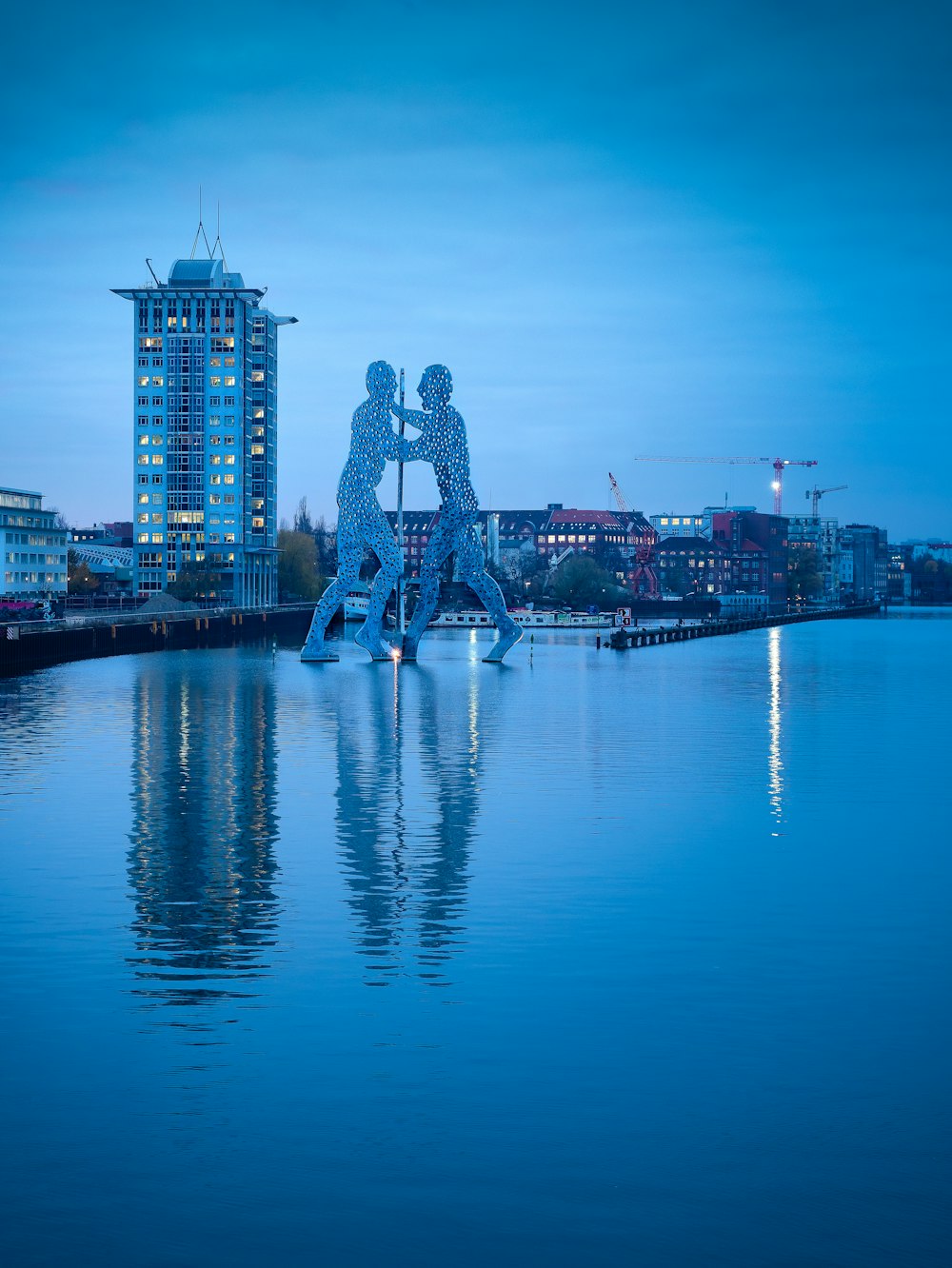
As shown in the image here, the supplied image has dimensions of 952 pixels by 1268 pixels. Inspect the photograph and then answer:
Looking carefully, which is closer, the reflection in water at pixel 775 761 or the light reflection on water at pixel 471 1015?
the light reflection on water at pixel 471 1015

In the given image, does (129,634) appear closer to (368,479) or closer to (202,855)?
(368,479)

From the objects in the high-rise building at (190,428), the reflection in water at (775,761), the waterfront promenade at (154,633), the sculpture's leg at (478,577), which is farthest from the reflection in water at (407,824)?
the high-rise building at (190,428)

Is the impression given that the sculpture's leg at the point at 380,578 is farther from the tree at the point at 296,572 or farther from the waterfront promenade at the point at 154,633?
the tree at the point at 296,572

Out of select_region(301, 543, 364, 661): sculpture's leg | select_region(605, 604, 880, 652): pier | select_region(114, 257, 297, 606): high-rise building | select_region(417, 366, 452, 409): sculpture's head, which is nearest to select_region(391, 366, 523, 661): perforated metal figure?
select_region(417, 366, 452, 409): sculpture's head

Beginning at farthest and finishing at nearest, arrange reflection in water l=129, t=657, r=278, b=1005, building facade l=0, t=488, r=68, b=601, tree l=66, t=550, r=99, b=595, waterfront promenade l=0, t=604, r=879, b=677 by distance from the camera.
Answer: tree l=66, t=550, r=99, b=595 → building facade l=0, t=488, r=68, b=601 → waterfront promenade l=0, t=604, r=879, b=677 → reflection in water l=129, t=657, r=278, b=1005

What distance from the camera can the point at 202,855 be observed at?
76.1 feet

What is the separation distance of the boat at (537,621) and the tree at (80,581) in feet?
132

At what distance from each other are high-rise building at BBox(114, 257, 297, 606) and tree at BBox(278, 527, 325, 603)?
14066mm

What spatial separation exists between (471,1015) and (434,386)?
60.8 m

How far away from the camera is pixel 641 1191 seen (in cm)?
1072

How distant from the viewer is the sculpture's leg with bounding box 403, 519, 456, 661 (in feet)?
248

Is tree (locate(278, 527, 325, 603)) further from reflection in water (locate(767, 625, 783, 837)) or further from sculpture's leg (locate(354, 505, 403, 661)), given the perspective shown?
reflection in water (locate(767, 625, 783, 837))

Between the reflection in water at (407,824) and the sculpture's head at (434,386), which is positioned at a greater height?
the sculpture's head at (434,386)

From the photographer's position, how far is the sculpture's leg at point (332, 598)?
7419 cm
